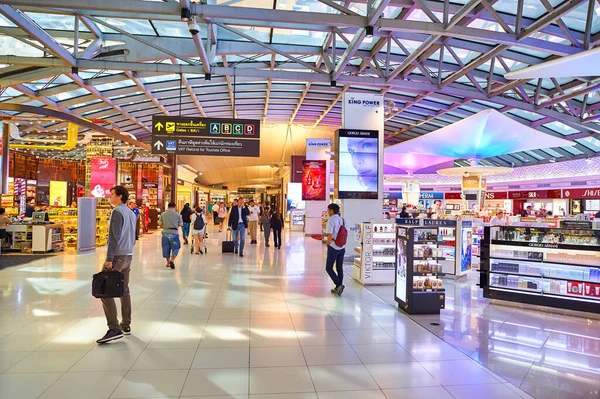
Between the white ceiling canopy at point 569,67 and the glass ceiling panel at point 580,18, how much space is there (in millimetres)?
6165

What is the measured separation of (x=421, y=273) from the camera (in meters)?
5.50

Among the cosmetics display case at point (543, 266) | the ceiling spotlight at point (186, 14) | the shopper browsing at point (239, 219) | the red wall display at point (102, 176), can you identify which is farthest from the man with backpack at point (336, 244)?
the red wall display at point (102, 176)

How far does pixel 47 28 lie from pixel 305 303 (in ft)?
30.6

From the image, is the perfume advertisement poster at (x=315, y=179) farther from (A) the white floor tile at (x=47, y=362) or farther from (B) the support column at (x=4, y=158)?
(A) the white floor tile at (x=47, y=362)

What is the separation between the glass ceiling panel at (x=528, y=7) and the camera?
8.38 metres

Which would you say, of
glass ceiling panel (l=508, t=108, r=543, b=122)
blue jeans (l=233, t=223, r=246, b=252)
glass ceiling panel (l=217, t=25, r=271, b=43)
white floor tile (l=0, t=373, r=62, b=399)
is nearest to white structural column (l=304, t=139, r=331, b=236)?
blue jeans (l=233, t=223, r=246, b=252)

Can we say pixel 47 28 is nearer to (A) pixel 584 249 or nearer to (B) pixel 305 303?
(B) pixel 305 303

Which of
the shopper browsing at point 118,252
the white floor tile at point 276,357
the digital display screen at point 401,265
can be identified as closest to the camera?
the white floor tile at point 276,357

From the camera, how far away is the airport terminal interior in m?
3.55

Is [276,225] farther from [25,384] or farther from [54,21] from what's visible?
[25,384]

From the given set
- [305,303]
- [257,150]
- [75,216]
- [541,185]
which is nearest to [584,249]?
[305,303]

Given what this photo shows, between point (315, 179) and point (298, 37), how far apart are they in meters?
7.70

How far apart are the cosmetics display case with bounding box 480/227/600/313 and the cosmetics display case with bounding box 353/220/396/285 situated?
1684 mm

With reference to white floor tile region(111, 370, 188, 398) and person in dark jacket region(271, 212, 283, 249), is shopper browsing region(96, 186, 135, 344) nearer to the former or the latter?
white floor tile region(111, 370, 188, 398)
